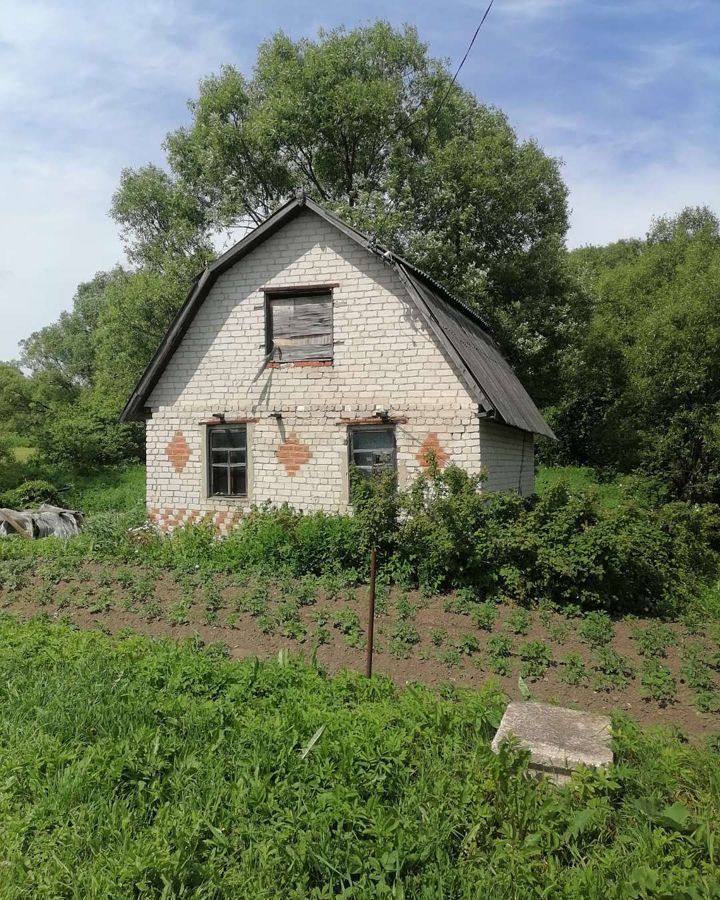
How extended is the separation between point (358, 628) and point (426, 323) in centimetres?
637

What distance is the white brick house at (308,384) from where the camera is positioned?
1144 cm

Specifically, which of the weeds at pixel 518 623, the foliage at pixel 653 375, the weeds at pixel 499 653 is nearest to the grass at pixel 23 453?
the foliage at pixel 653 375

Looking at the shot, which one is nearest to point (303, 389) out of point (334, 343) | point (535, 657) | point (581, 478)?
point (334, 343)

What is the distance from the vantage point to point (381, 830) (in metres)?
3.17

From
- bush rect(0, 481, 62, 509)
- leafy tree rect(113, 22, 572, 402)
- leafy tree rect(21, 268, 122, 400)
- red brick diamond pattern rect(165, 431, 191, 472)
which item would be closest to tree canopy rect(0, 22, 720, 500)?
leafy tree rect(113, 22, 572, 402)

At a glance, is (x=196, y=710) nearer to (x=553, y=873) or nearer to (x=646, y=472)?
(x=553, y=873)

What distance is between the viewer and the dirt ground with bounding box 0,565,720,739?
5.40 meters

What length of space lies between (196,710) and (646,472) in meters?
18.5

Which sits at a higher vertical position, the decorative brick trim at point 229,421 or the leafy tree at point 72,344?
the leafy tree at point 72,344

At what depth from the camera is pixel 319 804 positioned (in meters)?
3.41

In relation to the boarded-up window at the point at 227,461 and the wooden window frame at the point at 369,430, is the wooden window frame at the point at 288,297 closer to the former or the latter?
the wooden window frame at the point at 369,430

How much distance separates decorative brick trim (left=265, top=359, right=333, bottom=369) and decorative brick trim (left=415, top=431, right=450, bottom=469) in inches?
93.0

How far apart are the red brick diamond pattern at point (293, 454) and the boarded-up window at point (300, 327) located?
1.55 meters

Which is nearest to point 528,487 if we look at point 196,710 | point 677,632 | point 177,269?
point 677,632
